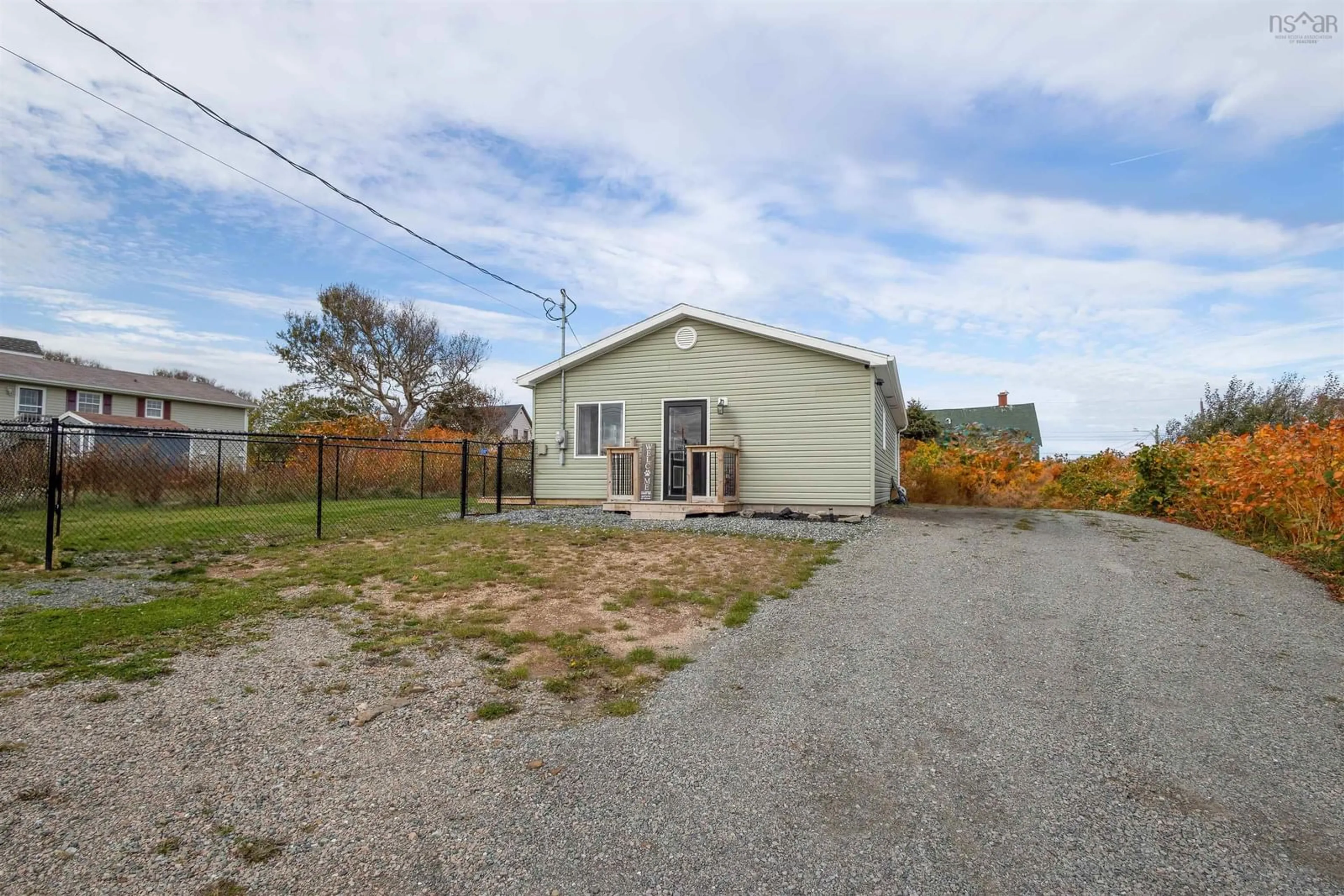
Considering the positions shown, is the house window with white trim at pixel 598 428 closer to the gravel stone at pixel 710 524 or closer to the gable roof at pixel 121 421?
the gravel stone at pixel 710 524

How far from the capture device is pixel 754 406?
11.0 m

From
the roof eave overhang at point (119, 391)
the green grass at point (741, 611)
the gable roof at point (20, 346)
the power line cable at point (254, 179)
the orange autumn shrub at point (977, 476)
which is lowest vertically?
the green grass at point (741, 611)

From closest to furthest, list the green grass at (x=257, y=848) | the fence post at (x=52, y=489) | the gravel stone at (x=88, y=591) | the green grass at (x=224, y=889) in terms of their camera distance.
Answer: the green grass at (x=224, y=889) → the green grass at (x=257, y=848) → the gravel stone at (x=88, y=591) → the fence post at (x=52, y=489)

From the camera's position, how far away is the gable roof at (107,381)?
2080 centimetres

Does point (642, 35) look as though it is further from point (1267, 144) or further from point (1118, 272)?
point (1118, 272)

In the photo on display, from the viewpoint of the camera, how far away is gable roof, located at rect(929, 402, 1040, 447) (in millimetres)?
30000

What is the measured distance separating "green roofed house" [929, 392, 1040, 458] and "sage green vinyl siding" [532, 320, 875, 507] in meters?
20.6

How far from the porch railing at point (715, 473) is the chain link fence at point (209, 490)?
3.54m

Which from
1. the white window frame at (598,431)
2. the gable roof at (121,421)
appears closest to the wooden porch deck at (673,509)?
the white window frame at (598,431)

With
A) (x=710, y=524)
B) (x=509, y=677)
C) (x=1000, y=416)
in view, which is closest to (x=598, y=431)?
(x=710, y=524)

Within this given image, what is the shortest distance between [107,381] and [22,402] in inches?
107

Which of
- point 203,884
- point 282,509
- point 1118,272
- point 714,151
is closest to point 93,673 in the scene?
point 203,884

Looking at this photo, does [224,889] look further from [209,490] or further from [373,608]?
[209,490]

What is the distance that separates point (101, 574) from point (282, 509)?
5.96m
